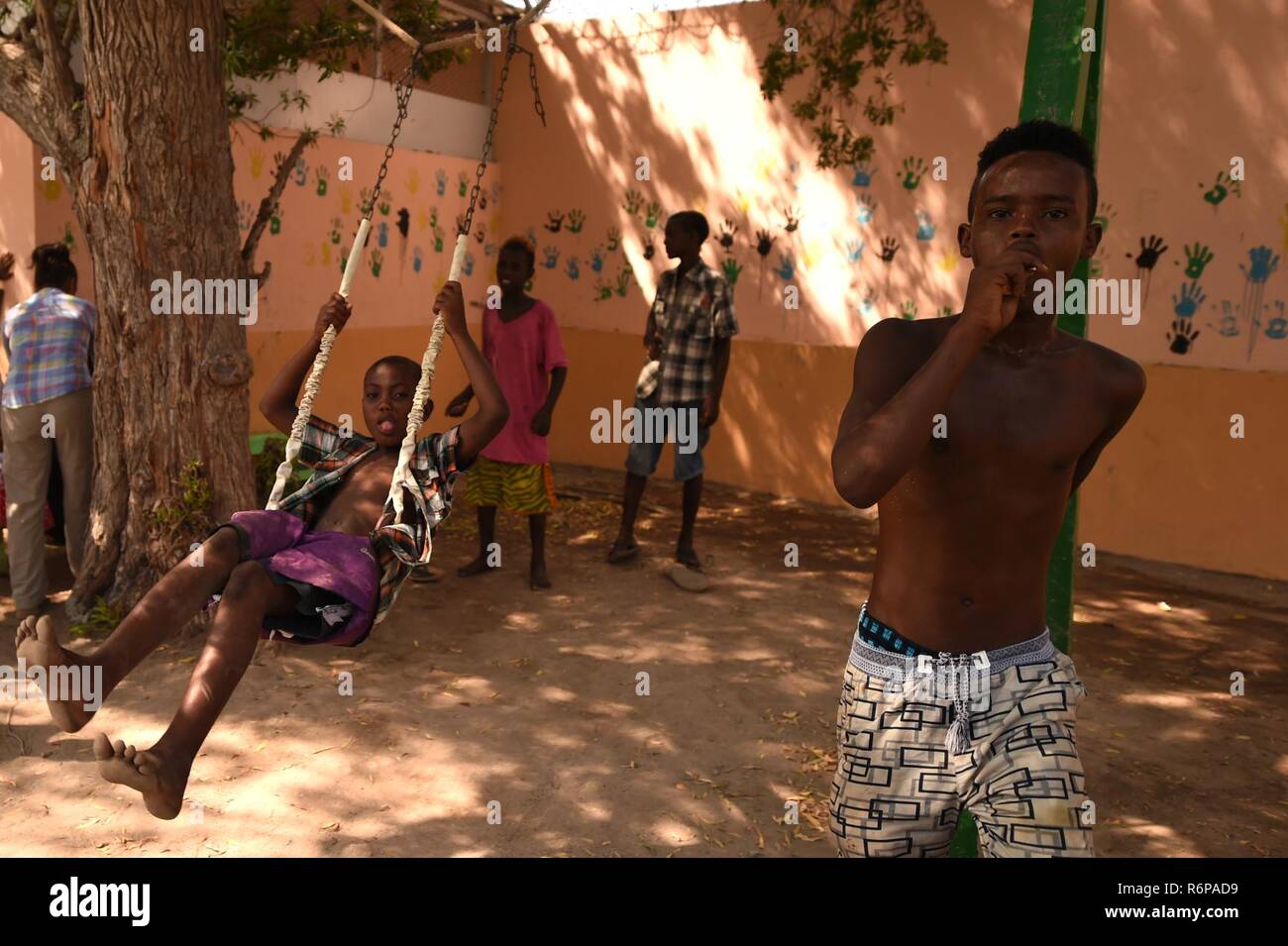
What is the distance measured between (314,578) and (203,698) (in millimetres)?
447

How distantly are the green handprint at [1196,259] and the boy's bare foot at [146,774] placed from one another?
601cm

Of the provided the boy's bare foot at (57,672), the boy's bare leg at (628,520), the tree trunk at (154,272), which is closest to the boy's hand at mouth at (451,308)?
the boy's bare foot at (57,672)

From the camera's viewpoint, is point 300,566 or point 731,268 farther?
point 731,268

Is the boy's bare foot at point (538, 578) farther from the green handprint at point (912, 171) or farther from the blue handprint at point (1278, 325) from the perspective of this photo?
the blue handprint at point (1278, 325)

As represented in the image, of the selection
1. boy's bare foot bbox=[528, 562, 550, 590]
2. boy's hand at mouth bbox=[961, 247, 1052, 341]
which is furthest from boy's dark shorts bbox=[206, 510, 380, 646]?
boy's bare foot bbox=[528, 562, 550, 590]

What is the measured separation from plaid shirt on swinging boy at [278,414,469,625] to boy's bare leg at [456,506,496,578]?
7.49ft

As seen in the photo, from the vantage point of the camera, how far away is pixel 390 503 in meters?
3.03

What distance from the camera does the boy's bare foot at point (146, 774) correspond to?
2.16 metres

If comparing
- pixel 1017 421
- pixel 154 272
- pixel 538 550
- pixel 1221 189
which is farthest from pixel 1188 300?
pixel 154 272

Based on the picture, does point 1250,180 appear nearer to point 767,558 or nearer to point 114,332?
point 767,558

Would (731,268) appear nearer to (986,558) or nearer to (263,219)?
(263,219)

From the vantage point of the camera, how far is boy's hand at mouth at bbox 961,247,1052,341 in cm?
177

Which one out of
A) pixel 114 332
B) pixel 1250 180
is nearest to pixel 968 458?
pixel 114 332

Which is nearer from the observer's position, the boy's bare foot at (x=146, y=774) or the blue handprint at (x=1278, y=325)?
the boy's bare foot at (x=146, y=774)
